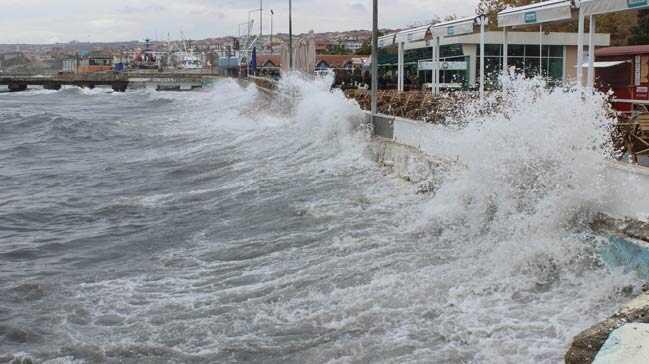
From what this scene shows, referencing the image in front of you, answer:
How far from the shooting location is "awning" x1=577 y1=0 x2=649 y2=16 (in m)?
10.2

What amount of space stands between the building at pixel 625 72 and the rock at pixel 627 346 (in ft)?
38.1

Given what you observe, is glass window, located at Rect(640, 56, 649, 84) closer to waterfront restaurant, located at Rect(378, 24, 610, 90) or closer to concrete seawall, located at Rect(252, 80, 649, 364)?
concrete seawall, located at Rect(252, 80, 649, 364)

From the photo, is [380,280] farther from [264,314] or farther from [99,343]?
[99,343]

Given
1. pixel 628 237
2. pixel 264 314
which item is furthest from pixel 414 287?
pixel 628 237

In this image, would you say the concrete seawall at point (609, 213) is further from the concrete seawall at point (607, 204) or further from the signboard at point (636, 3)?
the signboard at point (636, 3)

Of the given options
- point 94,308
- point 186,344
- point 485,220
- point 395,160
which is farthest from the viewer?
point 395,160

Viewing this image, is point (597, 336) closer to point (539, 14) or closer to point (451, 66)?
point (539, 14)

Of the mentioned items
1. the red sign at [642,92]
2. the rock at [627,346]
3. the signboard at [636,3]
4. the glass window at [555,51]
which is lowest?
the rock at [627,346]

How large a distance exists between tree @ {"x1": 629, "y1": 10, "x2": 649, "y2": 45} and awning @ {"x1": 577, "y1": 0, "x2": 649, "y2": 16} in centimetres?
3504

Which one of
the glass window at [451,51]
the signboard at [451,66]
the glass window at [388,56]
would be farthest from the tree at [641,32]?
the glass window at [388,56]

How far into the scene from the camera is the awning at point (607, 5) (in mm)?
10164

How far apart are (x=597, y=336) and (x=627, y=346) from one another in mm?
550

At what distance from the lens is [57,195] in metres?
16.5

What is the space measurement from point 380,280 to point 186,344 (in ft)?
7.33
